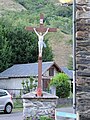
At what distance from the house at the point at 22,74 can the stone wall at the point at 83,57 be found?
105 ft

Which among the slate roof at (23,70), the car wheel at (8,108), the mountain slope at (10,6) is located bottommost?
the car wheel at (8,108)

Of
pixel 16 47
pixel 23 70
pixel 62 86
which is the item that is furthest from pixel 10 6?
pixel 62 86

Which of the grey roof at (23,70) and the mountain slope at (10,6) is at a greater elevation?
the mountain slope at (10,6)

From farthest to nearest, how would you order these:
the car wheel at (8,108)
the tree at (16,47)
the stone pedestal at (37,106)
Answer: the tree at (16,47) → the car wheel at (8,108) → the stone pedestal at (37,106)

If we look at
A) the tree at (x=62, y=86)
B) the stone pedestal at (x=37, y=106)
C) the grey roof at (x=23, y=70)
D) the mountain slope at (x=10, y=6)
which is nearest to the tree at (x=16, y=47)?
the grey roof at (x=23, y=70)

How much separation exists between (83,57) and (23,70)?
3524 cm

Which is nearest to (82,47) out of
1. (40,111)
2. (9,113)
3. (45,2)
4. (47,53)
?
(40,111)

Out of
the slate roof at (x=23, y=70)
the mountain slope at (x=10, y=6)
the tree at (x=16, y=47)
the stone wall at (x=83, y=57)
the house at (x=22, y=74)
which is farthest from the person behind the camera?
the mountain slope at (x=10, y=6)

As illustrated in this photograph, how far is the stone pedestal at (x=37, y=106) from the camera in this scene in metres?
16.0

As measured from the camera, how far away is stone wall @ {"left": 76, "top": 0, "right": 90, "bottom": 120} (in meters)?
11.3

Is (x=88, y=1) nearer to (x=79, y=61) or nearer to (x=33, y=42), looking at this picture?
(x=79, y=61)

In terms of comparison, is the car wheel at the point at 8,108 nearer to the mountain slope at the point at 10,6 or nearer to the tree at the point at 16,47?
the tree at the point at 16,47

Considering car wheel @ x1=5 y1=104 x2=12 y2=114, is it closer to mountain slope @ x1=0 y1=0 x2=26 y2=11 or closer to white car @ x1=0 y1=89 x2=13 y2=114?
white car @ x1=0 y1=89 x2=13 y2=114

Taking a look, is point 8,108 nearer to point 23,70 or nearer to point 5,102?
point 5,102
